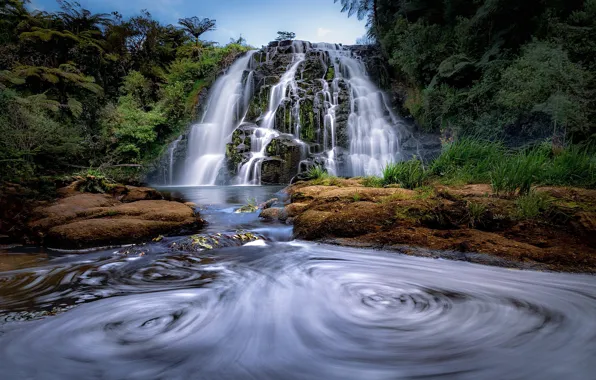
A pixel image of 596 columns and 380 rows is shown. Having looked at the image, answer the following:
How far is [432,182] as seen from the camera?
5902 mm

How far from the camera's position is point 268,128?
14461mm

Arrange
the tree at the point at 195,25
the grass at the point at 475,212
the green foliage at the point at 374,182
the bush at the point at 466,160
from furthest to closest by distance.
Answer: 1. the tree at the point at 195,25
2. the green foliage at the point at 374,182
3. the bush at the point at 466,160
4. the grass at the point at 475,212

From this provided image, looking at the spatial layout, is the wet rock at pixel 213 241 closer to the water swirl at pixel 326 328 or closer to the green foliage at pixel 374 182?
the water swirl at pixel 326 328

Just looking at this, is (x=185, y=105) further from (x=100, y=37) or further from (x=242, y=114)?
(x=100, y=37)

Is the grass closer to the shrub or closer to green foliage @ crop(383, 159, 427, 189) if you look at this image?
the shrub

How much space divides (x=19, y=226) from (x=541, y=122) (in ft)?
38.4

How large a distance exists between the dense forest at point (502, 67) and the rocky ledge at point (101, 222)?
27.0 feet

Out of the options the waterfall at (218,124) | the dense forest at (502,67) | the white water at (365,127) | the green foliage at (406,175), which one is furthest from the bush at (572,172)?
the waterfall at (218,124)

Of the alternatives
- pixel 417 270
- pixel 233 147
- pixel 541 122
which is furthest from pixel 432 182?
pixel 233 147

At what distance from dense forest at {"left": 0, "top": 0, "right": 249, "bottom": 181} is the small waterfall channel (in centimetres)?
200

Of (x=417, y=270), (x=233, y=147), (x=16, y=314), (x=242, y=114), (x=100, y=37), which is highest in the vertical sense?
(x=100, y=37)

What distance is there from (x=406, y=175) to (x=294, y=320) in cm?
453

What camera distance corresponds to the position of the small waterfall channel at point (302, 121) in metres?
13.3

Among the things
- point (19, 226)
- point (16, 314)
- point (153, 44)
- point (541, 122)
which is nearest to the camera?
point (16, 314)
